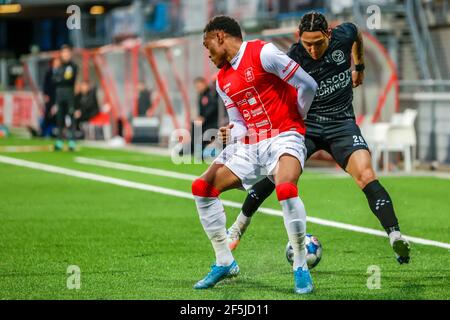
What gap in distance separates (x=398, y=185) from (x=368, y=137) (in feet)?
12.1

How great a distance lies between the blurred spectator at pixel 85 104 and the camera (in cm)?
3475

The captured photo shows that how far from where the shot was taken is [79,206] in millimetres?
15719

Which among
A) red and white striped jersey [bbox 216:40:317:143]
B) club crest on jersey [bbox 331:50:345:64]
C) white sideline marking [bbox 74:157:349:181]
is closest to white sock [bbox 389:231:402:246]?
red and white striped jersey [bbox 216:40:317:143]

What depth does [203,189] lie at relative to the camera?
8930mm

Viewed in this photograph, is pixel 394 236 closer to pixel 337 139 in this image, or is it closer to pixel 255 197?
pixel 337 139

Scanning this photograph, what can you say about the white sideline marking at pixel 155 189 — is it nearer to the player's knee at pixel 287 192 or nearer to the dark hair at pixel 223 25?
the player's knee at pixel 287 192

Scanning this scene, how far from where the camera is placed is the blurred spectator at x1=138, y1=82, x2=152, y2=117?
32406 mm

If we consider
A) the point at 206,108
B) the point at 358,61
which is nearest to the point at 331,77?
the point at 358,61

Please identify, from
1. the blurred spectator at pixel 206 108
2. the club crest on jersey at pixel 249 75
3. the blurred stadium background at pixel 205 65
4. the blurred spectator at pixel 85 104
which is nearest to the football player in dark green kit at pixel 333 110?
the club crest on jersey at pixel 249 75

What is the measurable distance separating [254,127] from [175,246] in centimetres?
286

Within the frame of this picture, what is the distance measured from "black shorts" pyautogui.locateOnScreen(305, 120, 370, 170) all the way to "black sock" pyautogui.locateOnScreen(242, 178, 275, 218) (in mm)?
581

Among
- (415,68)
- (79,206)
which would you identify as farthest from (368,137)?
(79,206)

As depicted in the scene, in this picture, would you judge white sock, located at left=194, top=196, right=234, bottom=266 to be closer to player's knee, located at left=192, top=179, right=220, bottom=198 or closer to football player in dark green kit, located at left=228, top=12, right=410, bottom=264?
player's knee, located at left=192, top=179, right=220, bottom=198

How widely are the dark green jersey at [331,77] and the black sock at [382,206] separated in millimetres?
834
